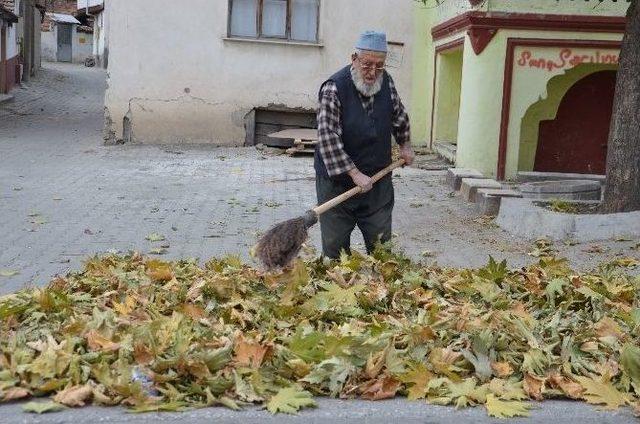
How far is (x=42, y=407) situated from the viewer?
353 cm

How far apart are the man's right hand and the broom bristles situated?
1.70 feet

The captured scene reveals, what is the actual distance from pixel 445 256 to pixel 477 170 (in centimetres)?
510

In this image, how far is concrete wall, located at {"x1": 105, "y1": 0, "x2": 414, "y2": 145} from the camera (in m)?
17.0

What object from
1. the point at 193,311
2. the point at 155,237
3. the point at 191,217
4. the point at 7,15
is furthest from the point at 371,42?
the point at 7,15

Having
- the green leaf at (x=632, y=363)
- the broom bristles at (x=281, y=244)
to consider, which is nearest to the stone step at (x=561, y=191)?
the broom bristles at (x=281, y=244)

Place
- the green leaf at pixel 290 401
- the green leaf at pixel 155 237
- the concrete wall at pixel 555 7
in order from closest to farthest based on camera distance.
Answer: the green leaf at pixel 290 401, the green leaf at pixel 155 237, the concrete wall at pixel 555 7

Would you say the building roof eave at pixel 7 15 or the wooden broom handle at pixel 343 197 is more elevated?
the building roof eave at pixel 7 15

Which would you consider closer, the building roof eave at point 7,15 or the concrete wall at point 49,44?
the building roof eave at point 7,15

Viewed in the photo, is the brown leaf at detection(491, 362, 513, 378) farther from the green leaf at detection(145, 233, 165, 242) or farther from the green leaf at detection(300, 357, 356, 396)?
the green leaf at detection(145, 233, 165, 242)

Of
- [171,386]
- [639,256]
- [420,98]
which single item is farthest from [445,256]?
[420,98]

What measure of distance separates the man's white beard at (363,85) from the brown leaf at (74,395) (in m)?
2.83

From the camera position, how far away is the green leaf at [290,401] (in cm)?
363

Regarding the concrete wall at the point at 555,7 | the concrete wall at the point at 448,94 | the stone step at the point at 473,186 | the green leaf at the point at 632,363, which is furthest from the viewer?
the concrete wall at the point at 448,94

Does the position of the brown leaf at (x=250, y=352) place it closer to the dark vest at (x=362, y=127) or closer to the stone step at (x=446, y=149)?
the dark vest at (x=362, y=127)
